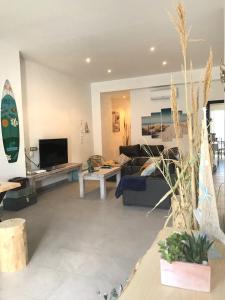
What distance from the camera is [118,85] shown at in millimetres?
8047

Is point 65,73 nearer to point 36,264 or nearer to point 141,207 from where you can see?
point 141,207

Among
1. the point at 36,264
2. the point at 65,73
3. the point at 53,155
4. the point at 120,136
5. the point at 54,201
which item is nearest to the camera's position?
the point at 36,264

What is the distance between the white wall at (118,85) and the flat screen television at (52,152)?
2.11m

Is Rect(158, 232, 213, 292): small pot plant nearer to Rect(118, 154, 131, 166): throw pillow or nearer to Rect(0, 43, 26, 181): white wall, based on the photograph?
Rect(0, 43, 26, 181): white wall

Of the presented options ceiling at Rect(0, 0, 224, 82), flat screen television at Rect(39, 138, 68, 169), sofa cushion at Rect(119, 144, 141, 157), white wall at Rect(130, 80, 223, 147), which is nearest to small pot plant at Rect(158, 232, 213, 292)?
ceiling at Rect(0, 0, 224, 82)

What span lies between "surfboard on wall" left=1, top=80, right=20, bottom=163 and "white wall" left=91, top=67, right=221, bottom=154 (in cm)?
379

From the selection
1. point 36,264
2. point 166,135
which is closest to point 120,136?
point 166,135

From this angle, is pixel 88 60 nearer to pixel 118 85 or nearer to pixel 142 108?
pixel 118 85

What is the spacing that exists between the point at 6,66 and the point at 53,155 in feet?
7.40

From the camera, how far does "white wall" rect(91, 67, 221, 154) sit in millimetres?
7406

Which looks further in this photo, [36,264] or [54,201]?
[54,201]

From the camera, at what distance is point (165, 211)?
4.30 m

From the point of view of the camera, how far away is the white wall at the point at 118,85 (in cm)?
741

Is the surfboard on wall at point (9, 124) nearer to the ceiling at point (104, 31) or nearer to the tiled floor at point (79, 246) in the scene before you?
the ceiling at point (104, 31)
